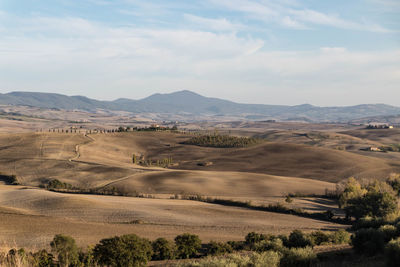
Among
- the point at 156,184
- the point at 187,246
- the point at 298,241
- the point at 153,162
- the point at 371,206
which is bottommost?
the point at 153,162

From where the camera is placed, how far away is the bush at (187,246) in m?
29.4

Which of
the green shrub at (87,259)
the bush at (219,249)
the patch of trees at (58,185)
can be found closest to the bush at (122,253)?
the green shrub at (87,259)

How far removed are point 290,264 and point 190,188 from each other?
50.3 meters

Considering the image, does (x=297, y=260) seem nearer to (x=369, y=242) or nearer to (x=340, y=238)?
(x=369, y=242)

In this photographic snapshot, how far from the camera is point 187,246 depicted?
29.7 meters

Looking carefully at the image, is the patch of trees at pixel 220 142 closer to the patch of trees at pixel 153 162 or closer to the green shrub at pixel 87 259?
the patch of trees at pixel 153 162

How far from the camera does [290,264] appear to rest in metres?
Answer: 18.6

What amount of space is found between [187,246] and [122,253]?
6403 millimetres

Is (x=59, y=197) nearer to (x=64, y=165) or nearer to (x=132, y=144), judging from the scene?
(x=64, y=165)

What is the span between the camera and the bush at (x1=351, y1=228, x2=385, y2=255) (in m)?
23.1

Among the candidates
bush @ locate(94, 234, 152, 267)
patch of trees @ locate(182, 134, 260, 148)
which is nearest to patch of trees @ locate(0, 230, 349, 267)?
bush @ locate(94, 234, 152, 267)

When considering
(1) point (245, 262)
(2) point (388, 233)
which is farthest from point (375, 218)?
(1) point (245, 262)

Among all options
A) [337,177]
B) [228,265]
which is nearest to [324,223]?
[228,265]

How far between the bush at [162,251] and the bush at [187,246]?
63 centimetres
